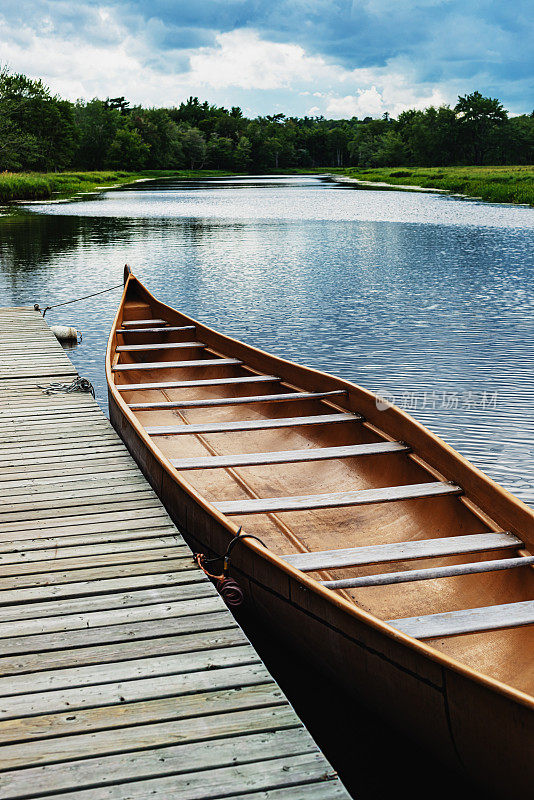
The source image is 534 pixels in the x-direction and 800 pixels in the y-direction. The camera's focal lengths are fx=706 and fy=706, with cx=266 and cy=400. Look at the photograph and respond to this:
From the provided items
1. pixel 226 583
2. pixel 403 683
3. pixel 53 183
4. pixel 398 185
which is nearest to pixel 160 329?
pixel 226 583

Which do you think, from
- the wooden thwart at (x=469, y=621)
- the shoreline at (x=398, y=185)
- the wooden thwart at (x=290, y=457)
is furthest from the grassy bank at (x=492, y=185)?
the wooden thwart at (x=469, y=621)

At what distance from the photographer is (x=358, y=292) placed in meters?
15.1

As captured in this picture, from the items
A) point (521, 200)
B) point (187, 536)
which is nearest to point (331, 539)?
point (187, 536)

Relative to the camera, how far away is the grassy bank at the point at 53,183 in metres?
43.2

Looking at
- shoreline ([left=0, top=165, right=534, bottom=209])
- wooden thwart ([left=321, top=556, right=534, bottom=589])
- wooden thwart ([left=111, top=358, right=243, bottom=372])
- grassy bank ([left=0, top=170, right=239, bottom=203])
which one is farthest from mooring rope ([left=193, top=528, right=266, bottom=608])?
grassy bank ([left=0, top=170, right=239, bottom=203])

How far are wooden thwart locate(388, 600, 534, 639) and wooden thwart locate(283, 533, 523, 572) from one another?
453 millimetres

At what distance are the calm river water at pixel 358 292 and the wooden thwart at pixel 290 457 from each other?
1.85m

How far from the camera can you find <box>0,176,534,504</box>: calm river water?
8281 millimetres

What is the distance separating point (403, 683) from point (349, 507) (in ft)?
6.30

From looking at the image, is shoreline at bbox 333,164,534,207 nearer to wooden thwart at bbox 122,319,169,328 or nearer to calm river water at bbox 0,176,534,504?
calm river water at bbox 0,176,534,504

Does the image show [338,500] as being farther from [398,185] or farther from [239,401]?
[398,185]

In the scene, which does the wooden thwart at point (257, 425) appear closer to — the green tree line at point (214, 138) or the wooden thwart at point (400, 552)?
the wooden thwart at point (400, 552)

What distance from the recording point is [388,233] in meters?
26.0

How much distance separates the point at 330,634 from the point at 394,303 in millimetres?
11514
